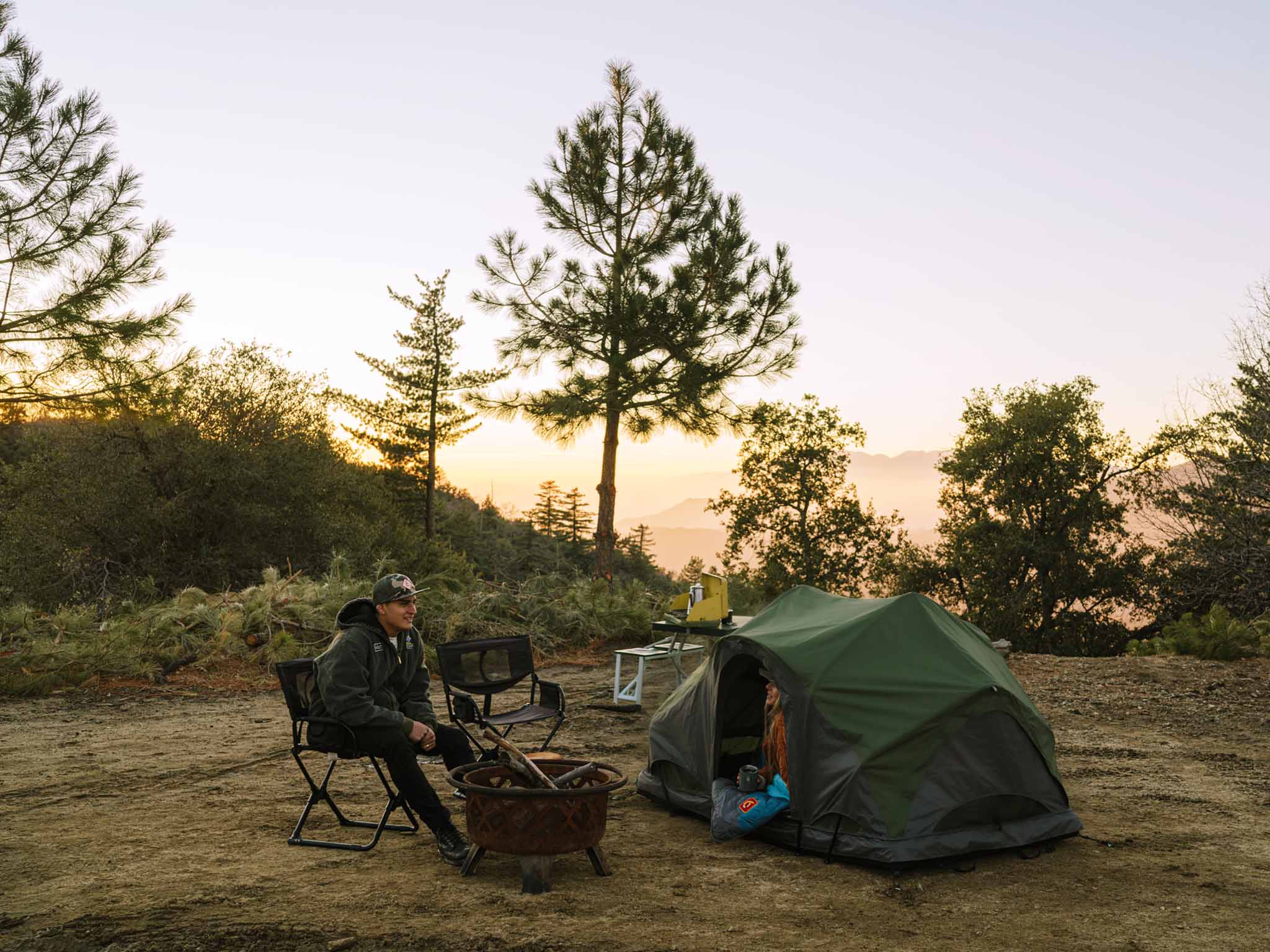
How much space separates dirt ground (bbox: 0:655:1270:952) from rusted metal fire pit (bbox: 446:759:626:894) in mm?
161

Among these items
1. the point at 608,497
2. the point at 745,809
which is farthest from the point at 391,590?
the point at 608,497

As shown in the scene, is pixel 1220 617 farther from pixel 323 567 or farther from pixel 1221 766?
pixel 323 567

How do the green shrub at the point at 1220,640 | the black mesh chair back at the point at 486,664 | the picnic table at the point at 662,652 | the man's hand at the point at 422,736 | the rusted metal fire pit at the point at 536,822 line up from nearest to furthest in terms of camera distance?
the rusted metal fire pit at the point at 536,822 < the man's hand at the point at 422,736 < the black mesh chair back at the point at 486,664 < the picnic table at the point at 662,652 < the green shrub at the point at 1220,640

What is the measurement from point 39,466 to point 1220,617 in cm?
2099

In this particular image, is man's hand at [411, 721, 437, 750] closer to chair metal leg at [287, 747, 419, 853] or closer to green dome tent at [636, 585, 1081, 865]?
chair metal leg at [287, 747, 419, 853]

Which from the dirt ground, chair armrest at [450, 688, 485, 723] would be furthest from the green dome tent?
chair armrest at [450, 688, 485, 723]

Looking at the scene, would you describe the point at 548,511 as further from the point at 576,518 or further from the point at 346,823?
the point at 346,823

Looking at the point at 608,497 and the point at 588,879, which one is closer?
the point at 588,879

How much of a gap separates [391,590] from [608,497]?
1639cm

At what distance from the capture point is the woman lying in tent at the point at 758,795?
209 inches

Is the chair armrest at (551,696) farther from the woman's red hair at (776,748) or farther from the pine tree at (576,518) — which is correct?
the pine tree at (576,518)

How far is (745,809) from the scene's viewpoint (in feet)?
17.5

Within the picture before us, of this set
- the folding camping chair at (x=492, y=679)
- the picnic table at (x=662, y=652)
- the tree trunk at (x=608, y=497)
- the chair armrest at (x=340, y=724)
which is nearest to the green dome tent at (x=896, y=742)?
the folding camping chair at (x=492, y=679)

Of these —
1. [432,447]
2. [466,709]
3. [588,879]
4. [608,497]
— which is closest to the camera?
[588,879]
